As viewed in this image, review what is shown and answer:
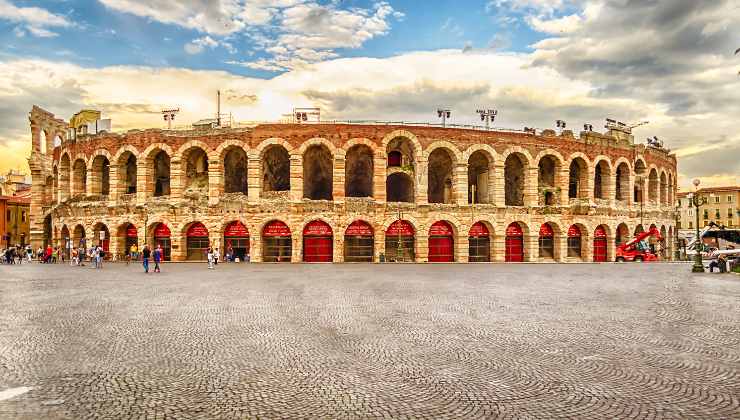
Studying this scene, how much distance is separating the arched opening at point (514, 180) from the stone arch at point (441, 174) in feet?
18.6

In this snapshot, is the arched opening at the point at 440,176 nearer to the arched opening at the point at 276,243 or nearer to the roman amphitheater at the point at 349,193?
the roman amphitheater at the point at 349,193

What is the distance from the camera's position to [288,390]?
20.4ft

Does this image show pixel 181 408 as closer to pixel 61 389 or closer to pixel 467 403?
pixel 61 389

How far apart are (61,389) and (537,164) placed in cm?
3674

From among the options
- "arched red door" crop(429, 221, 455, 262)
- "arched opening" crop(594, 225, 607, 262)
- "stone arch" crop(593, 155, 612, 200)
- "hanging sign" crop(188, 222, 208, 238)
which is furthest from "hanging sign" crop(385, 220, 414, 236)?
"stone arch" crop(593, 155, 612, 200)

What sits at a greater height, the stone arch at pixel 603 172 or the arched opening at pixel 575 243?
the stone arch at pixel 603 172

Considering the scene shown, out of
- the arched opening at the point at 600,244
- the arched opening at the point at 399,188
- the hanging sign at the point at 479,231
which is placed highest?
the arched opening at the point at 399,188

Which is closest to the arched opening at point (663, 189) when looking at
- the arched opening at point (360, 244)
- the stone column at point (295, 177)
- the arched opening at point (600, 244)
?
the arched opening at point (600, 244)

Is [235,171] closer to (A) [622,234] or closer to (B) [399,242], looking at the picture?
(B) [399,242]

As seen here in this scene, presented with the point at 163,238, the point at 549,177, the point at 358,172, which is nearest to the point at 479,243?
the point at 549,177

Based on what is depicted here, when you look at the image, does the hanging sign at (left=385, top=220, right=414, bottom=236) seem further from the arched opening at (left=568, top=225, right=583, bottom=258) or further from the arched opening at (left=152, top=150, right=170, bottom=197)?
the arched opening at (left=152, top=150, right=170, bottom=197)

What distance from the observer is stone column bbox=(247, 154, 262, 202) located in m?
34.4

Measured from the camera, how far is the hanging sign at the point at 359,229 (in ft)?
114

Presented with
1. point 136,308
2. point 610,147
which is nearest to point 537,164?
point 610,147
